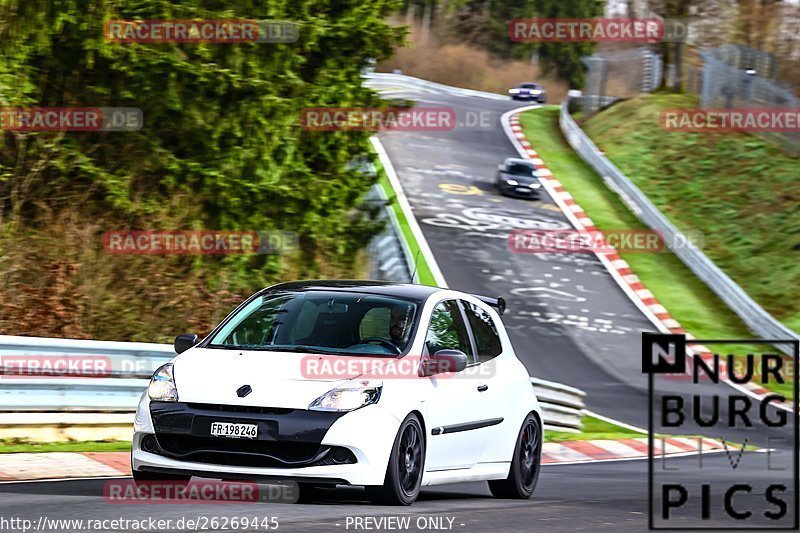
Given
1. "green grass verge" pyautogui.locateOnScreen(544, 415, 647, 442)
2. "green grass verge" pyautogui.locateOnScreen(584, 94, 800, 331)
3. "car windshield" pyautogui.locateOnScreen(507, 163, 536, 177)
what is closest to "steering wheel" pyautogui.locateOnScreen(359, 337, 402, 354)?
"green grass verge" pyautogui.locateOnScreen(544, 415, 647, 442)

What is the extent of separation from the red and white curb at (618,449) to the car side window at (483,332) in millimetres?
5833

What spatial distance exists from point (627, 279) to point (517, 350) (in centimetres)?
716

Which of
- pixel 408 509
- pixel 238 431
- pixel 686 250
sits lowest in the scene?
pixel 686 250

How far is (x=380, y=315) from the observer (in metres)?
9.22

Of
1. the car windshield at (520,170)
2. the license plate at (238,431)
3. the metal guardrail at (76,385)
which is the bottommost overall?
the car windshield at (520,170)

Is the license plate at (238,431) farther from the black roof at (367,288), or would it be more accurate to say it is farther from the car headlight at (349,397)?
the black roof at (367,288)

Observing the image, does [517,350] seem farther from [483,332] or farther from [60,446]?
[483,332]

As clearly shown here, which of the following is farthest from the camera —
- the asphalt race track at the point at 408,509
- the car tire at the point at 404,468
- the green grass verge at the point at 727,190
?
the green grass verge at the point at 727,190

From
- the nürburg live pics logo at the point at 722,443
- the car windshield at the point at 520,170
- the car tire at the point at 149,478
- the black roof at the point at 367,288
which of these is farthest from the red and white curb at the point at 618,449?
the car windshield at the point at 520,170

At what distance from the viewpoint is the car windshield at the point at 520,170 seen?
128ft

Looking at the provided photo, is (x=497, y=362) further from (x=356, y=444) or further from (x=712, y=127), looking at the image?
(x=712, y=127)

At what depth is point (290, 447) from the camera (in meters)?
8.06

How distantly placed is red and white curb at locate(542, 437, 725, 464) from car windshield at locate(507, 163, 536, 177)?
62.6 ft

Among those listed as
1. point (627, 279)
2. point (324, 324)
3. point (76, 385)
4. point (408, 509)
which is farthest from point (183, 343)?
point (627, 279)
